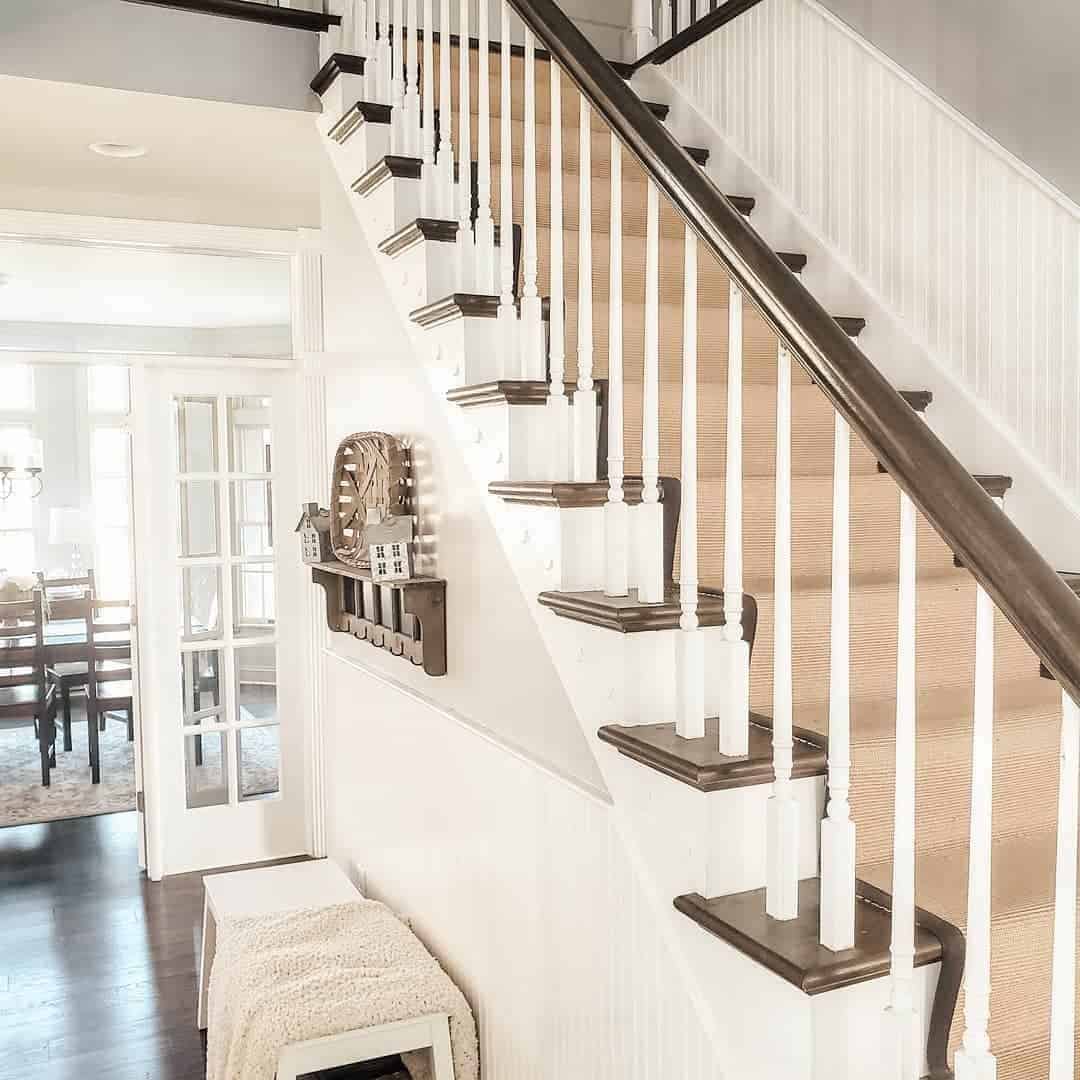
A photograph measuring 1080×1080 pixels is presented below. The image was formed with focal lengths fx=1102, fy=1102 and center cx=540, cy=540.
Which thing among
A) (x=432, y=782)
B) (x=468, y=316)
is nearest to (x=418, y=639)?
(x=432, y=782)

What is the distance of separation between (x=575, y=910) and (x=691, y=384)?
3.53ft

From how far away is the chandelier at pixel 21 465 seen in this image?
8859mm

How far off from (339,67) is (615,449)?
1.73 m

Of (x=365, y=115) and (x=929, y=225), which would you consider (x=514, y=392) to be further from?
(x=929, y=225)

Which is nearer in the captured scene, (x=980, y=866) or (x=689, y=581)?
(x=980, y=866)

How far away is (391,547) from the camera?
2756 millimetres

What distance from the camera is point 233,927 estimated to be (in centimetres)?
283

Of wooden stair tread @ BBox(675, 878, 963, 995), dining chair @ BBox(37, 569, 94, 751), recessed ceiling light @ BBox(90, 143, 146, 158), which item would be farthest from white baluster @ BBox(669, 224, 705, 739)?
dining chair @ BBox(37, 569, 94, 751)

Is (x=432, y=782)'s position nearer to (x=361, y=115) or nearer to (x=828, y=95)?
(x=361, y=115)

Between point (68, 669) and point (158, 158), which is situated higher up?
point (158, 158)

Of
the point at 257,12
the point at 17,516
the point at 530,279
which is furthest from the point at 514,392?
the point at 17,516

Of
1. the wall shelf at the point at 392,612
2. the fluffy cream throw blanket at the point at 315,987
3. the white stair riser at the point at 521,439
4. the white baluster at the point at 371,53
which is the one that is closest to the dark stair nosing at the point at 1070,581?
the white stair riser at the point at 521,439

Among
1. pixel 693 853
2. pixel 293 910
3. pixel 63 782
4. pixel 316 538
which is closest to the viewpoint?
pixel 693 853

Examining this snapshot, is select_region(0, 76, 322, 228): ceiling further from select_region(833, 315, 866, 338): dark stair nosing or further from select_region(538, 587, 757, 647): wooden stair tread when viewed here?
select_region(538, 587, 757, 647): wooden stair tread
